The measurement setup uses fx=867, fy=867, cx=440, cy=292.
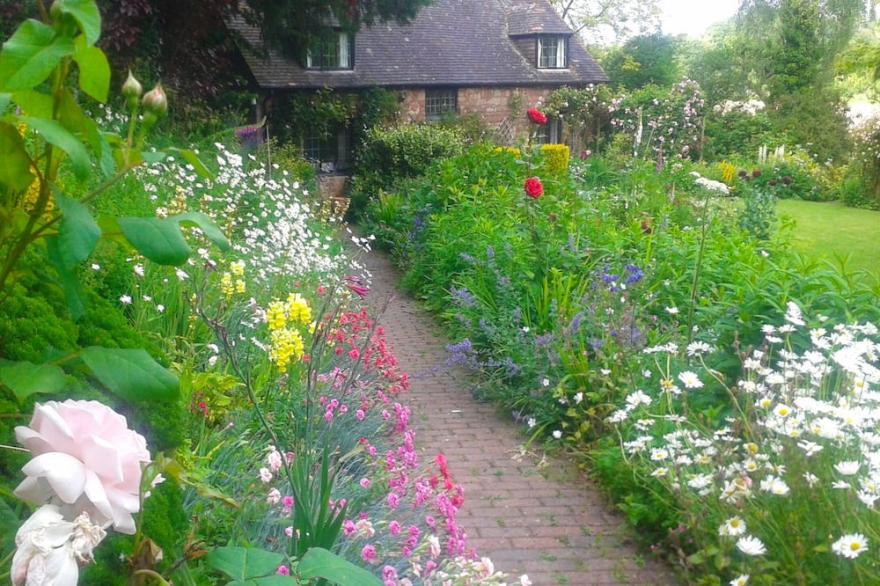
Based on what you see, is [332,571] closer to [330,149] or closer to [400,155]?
[400,155]

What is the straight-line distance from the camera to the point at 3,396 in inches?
69.3

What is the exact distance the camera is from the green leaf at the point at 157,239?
1.17 meters

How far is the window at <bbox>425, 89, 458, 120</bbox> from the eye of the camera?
23.6 meters

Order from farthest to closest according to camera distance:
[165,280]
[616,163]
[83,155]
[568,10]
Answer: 1. [568,10]
2. [616,163]
3. [165,280]
4. [83,155]

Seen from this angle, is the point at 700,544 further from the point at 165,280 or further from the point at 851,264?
the point at 851,264

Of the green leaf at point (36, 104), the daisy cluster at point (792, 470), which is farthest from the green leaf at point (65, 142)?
the daisy cluster at point (792, 470)

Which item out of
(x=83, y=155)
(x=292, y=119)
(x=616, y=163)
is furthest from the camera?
(x=292, y=119)

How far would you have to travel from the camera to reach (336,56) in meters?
22.2

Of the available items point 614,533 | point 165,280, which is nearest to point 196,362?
point 165,280

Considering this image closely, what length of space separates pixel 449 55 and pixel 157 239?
24496 millimetres

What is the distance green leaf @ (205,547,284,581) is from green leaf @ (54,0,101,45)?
2.64 ft

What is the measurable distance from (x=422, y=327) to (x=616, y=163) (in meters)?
7.69

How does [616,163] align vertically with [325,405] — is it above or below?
above

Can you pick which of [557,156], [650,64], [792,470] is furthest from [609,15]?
[792,470]
